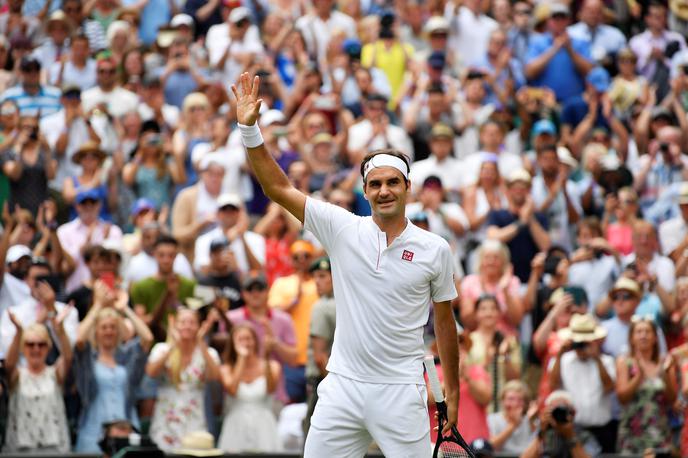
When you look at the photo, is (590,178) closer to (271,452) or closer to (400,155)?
(271,452)

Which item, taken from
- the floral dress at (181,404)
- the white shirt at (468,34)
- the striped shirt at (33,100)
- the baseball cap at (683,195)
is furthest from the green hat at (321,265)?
the white shirt at (468,34)

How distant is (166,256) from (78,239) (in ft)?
3.82

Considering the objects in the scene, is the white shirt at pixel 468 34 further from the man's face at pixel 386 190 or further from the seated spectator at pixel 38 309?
the man's face at pixel 386 190

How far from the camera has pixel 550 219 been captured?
1511 cm

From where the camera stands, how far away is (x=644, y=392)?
40.9 feet

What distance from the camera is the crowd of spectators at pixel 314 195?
12281mm

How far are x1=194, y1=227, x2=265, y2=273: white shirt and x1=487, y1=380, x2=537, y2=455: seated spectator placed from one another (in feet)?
9.66

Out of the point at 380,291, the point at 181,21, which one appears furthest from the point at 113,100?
the point at 380,291

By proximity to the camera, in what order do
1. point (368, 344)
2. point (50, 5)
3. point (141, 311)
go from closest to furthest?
point (368, 344) → point (141, 311) → point (50, 5)

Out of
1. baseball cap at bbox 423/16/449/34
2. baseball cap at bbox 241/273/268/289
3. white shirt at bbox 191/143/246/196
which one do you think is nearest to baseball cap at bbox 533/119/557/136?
baseball cap at bbox 423/16/449/34

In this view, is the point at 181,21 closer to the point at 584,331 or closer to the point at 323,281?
the point at 323,281

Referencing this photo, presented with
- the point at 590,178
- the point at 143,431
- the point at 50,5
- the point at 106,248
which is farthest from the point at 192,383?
the point at 50,5

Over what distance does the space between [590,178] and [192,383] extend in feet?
17.9

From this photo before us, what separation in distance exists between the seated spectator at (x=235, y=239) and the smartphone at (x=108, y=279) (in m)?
0.96
